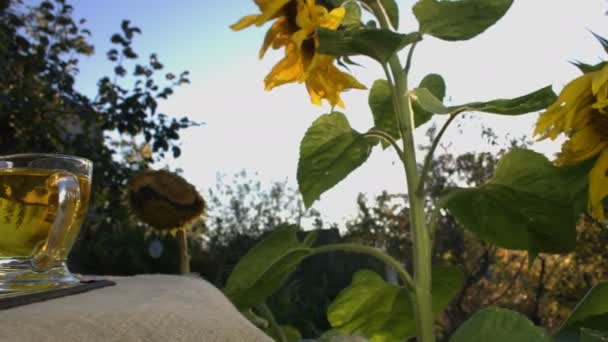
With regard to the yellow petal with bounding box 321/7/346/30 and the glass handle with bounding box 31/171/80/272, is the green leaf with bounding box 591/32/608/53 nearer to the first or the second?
the yellow petal with bounding box 321/7/346/30

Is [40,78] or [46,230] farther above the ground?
[40,78]

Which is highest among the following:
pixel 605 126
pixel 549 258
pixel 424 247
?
pixel 605 126

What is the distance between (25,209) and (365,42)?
38cm

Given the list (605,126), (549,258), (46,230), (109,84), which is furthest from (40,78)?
(605,126)

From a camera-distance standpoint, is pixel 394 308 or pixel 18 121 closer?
pixel 394 308

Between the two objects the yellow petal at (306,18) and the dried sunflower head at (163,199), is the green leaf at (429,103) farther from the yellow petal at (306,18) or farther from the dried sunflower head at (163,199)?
the dried sunflower head at (163,199)

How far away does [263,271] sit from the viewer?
696mm

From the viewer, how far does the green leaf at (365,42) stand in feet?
1.88

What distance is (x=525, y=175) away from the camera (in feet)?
2.19

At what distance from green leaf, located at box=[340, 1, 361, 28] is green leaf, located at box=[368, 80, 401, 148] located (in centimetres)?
12

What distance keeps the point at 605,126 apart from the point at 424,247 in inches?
7.6

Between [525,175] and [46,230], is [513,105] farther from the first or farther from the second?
[46,230]

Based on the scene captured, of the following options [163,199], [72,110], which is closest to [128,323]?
[163,199]

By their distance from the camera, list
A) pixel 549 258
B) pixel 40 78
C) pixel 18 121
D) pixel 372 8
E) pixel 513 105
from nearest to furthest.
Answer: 1. pixel 513 105
2. pixel 372 8
3. pixel 18 121
4. pixel 40 78
5. pixel 549 258
